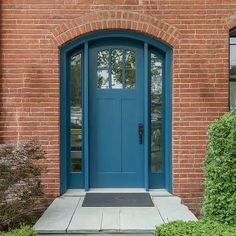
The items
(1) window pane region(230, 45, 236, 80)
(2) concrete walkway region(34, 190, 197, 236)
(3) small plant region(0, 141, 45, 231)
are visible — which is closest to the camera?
(2) concrete walkway region(34, 190, 197, 236)

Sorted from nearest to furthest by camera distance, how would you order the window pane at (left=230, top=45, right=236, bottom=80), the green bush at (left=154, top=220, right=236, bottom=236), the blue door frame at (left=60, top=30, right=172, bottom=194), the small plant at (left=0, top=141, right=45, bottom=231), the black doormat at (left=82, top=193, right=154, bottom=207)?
the green bush at (left=154, top=220, right=236, bottom=236) < the small plant at (left=0, top=141, right=45, bottom=231) < the black doormat at (left=82, top=193, right=154, bottom=207) < the blue door frame at (left=60, top=30, right=172, bottom=194) < the window pane at (left=230, top=45, right=236, bottom=80)

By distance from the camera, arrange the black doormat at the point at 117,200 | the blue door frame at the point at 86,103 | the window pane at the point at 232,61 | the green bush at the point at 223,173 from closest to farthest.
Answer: the green bush at the point at 223,173 → the black doormat at the point at 117,200 → the blue door frame at the point at 86,103 → the window pane at the point at 232,61

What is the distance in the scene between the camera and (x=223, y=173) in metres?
4.68

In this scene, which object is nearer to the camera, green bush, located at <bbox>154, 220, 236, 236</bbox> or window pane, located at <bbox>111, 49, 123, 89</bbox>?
green bush, located at <bbox>154, 220, 236, 236</bbox>

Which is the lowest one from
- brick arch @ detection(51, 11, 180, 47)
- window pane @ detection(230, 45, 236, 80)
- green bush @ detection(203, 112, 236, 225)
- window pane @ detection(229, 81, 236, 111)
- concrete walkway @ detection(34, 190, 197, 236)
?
concrete walkway @ detection(34, 190, 197, 236)

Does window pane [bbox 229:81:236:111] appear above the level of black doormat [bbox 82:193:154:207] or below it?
above

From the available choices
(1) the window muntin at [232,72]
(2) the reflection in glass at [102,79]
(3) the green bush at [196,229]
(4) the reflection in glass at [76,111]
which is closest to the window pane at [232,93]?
(1) the window muntin at [232,72]

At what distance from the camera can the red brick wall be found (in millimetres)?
7176

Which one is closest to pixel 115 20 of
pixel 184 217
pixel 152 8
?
pixel 152 8

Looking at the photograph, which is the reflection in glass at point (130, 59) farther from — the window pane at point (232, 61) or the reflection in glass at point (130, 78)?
the window pane at point (232, 61)

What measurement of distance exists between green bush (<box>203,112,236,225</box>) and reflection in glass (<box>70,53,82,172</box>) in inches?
126

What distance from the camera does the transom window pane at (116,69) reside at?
24.6 ft

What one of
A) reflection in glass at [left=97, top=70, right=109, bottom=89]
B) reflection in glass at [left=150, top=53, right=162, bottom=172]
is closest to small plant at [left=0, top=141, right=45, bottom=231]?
reflection in glass at [left=97, top=70, right=109, bottom=89]

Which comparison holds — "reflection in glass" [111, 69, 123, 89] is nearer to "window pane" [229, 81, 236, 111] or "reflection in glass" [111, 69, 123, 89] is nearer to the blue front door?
the blue front door
